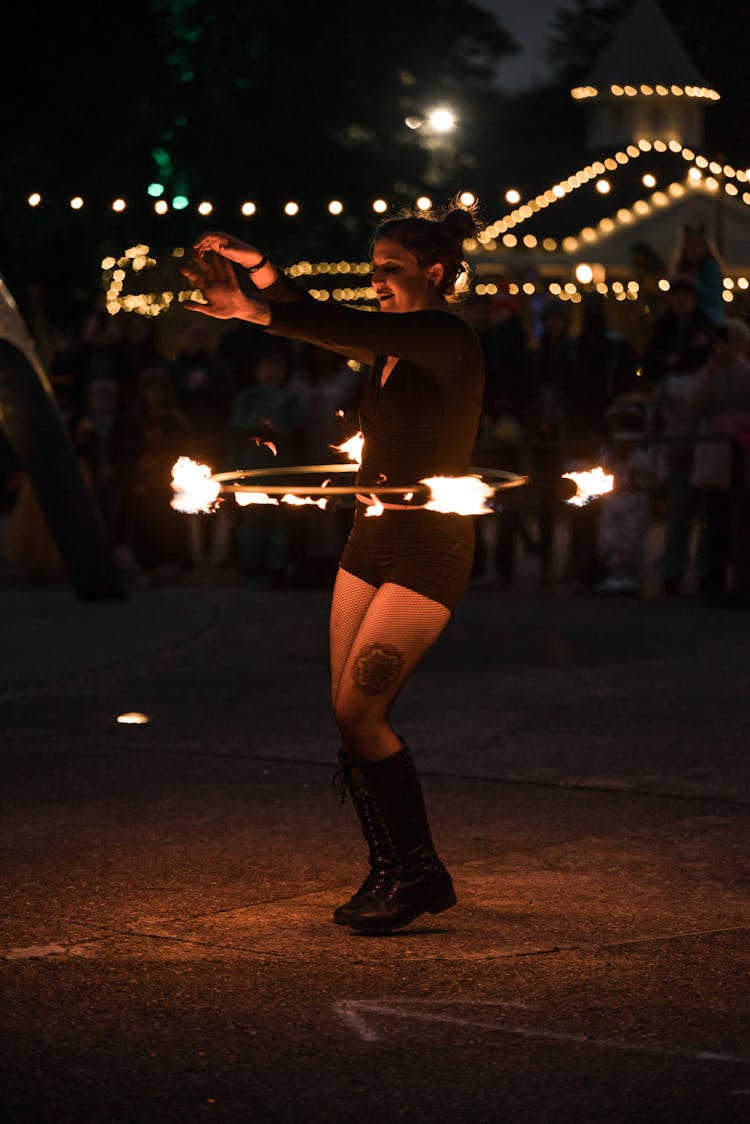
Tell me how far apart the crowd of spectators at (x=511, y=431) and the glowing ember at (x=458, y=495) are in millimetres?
8593

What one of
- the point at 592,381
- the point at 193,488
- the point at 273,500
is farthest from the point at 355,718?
the point at 592,381

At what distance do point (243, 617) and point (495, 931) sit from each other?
28.2 feet

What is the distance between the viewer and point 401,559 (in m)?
6.44

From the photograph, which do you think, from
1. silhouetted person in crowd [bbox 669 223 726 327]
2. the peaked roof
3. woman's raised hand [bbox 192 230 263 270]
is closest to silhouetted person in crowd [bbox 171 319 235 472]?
silhouetted person in crowd [bbox 669 223 726 327]

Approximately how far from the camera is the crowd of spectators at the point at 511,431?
1553 centimetres

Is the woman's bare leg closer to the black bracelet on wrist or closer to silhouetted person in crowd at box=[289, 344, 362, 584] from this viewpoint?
the black bracelet on wrist

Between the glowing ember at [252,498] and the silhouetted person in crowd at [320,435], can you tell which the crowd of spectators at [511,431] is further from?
the glowing ember at [252,498]

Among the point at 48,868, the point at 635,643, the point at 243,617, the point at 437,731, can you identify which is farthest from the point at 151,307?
the point at 48,868

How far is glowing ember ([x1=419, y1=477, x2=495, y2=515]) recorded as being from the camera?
6145 mm

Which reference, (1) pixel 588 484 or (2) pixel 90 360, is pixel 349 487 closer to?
(1) pixel 588 484

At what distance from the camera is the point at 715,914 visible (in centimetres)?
662

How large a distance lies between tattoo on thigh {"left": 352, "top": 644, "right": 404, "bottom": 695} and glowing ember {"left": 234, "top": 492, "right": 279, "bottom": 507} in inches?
23.4

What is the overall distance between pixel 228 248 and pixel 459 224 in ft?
2.91

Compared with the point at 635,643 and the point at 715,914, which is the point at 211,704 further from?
the point at 715,914
